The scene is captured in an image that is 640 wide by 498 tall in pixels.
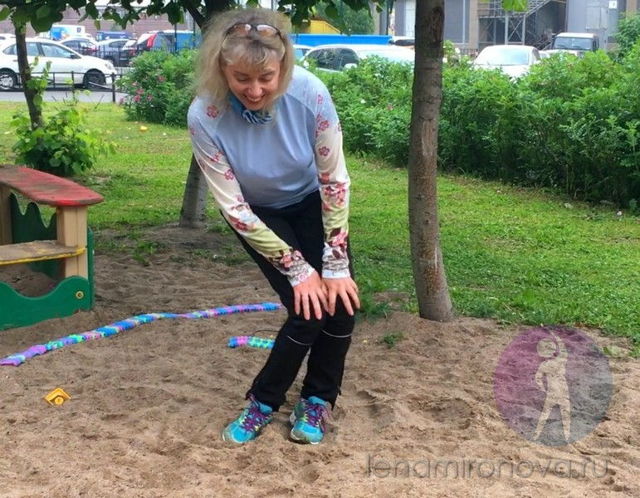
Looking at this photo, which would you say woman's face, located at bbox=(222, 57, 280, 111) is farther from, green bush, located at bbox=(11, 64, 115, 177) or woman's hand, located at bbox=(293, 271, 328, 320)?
green bush, located at bbox=(11, 64, 115, 177)

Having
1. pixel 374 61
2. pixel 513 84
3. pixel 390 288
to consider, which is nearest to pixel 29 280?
pixel 390 288

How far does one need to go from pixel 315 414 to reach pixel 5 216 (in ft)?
10.3

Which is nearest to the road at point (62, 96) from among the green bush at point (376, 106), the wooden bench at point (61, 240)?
the green bush at point (376, 106)

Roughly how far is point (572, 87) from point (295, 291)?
689 cm

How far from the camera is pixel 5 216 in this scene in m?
5.70

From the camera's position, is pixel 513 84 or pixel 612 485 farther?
pixel 513 84

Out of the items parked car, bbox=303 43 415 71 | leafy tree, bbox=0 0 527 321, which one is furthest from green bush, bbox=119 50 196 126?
leafy tree, bbox=0 0 527 321

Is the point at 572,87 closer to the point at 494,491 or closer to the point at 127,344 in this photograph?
the point at 127,344

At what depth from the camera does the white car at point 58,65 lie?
2488 centimetres

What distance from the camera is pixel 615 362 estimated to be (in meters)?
4.18

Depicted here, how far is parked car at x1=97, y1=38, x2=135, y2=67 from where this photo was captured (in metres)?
34.8

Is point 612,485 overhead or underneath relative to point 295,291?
underneath

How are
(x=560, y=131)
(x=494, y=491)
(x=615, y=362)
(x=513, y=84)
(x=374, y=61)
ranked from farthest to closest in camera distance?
(x=374, y=61)
(x=513, y=84)
(x=560, y=131)
(x=615, y=362)
(x=494, y=491)

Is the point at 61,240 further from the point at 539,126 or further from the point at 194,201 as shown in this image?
the point at 539,126
